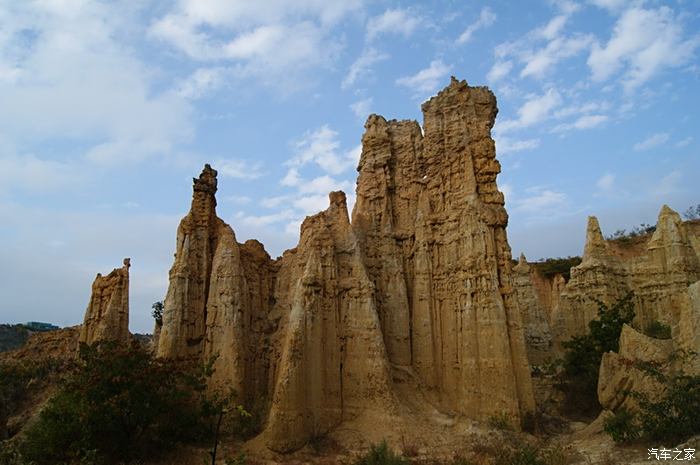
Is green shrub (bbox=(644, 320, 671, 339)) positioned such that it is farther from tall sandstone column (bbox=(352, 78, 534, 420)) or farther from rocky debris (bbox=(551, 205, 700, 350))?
tall sandstone column (bbox=(352, 78, 534, 420))

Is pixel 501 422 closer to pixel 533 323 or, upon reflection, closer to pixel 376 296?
pixel 376 296

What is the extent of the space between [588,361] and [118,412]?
20.0 meters

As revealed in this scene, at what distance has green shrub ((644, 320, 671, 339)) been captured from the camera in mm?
29552

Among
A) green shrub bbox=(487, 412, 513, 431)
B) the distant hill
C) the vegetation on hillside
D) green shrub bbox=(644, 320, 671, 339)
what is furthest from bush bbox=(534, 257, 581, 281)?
the distant hill

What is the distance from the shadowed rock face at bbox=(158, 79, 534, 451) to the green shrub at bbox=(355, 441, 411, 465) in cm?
247

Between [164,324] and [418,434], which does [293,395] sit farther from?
[164,324]

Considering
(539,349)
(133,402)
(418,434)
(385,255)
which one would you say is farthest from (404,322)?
(539,349)

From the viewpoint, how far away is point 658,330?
1207 inches

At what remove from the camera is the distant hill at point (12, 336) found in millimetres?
53025

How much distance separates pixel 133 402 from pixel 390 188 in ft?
44.3

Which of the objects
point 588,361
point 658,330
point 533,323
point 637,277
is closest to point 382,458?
point 588,361

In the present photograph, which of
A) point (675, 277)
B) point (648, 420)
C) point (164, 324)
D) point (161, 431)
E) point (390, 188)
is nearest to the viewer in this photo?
point (648, 420)

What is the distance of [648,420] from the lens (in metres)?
16.2

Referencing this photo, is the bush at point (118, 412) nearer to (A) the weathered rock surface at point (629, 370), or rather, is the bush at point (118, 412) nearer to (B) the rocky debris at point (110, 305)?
(B) the rocky debris at point (110, 305)
